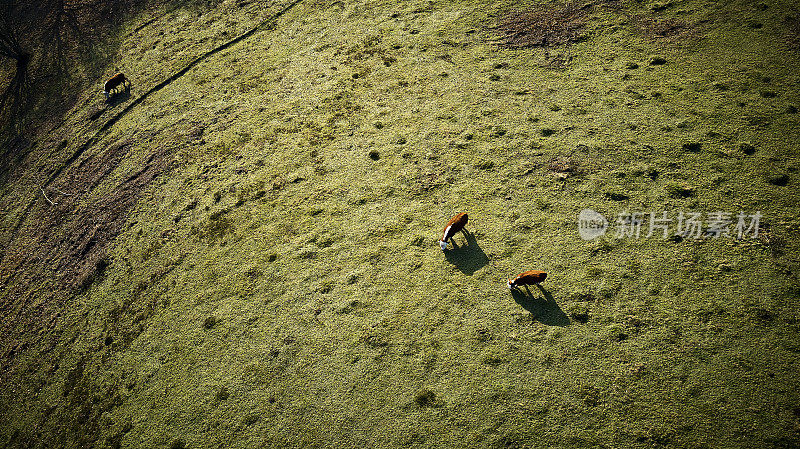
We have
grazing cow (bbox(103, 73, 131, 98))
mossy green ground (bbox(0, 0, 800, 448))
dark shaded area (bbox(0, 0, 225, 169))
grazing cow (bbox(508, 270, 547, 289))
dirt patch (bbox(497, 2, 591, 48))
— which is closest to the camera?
mossy green ground (bbox(0, 0, 800, 448))

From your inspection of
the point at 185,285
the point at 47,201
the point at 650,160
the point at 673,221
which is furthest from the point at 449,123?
the point at 47,201

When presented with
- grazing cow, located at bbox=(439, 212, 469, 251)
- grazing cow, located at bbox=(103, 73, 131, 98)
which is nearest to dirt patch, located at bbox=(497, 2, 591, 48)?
grazing cow, located at bbox=(439, 212, 469, 251)

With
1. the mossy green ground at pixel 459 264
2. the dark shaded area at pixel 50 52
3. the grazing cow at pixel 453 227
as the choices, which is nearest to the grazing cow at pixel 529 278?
the mossy green ground at pixel 459 264

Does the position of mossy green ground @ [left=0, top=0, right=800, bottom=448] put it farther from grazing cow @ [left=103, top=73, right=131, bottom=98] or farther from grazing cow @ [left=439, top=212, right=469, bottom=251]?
grazing cow @ [left=103, top=73, right=131, bottom=98]

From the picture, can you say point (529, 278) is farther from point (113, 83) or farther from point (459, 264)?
point (113, 83)

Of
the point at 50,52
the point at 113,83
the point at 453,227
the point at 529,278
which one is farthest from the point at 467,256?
the point at 50,52

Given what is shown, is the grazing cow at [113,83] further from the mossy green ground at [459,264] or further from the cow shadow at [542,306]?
the cow shadow at [542,306]

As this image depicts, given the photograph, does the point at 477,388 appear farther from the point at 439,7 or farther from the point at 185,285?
the point at 439,7
